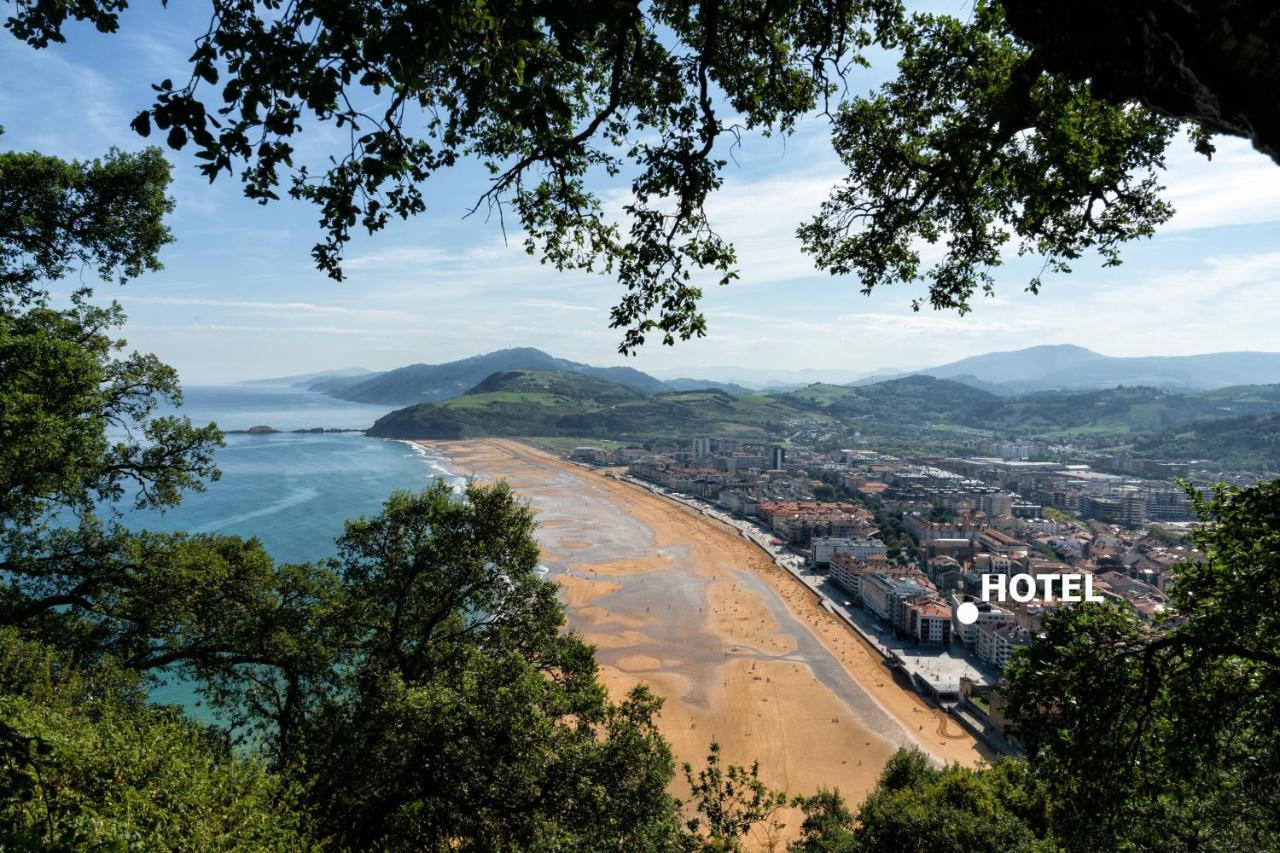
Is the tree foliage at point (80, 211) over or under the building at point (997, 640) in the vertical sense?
over

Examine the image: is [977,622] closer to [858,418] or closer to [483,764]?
[483,764]

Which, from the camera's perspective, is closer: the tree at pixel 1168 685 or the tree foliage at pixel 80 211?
the tree at pixel 1168 685

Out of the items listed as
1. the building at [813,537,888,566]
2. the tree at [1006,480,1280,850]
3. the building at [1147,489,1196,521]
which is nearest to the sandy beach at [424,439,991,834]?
the building at [813,537,888,566]

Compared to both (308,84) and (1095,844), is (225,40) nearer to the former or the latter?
(308,84)

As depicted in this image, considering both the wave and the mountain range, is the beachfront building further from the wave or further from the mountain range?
the mountain range

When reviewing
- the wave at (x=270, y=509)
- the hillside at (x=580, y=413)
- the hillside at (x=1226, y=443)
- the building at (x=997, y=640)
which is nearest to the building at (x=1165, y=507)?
the hillside at (x=1226, y=443)

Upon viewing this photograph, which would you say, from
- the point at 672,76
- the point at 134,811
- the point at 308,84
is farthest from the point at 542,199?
the point at 134,811

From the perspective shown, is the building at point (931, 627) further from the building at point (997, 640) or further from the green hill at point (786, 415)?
the green hill at point (786, 415)
